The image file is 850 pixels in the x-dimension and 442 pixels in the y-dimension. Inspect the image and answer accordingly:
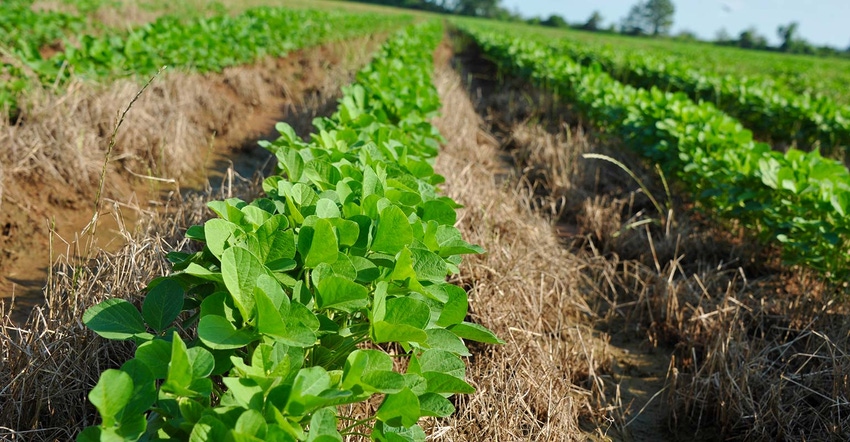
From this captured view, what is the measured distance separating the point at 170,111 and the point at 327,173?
3.61 metres

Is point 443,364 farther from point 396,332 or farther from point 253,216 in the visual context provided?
point 253,216

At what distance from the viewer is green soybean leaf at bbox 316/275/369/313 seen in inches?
54.4

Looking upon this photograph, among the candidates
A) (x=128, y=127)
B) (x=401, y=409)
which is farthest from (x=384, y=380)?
(x=128, y=127)

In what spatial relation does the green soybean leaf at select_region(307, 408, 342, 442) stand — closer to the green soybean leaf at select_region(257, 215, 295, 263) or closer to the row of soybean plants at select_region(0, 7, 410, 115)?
the green soybean leaf at select_region(257, 215, 295, 263)

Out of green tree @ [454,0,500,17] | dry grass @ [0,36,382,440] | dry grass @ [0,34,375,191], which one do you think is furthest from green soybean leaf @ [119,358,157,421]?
green tree @ [454,0,500,17]

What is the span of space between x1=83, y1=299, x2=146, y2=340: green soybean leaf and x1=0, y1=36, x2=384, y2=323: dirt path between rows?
706mm

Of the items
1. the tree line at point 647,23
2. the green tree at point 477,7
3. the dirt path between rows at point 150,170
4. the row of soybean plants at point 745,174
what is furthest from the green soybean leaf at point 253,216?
the green tree at point 477,7

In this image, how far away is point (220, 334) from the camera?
1243mm

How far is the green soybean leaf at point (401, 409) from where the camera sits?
1216 mm

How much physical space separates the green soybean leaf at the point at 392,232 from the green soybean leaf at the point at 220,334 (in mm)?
474

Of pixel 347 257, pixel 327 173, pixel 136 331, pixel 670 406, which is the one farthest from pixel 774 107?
pixel 136 331

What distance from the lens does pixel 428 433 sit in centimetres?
183

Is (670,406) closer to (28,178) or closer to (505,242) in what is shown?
(505,242)

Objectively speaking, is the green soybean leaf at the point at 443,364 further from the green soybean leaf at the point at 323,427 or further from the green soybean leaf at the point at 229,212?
the green soybean leaf at the point at 229,212
